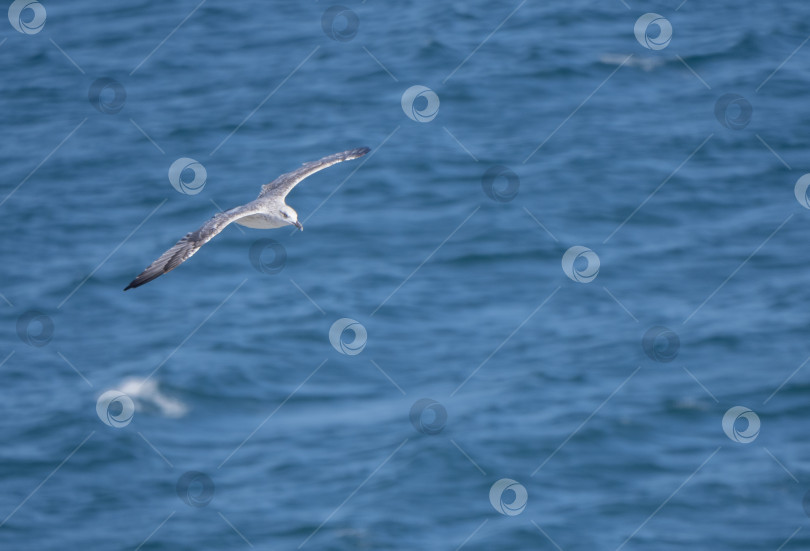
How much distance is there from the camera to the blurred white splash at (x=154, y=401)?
3447 centimetres

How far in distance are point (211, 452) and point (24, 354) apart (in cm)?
670

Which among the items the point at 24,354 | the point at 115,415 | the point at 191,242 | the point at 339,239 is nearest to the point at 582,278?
the point at 339,239

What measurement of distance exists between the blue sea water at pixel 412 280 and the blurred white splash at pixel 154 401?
0.07 metres

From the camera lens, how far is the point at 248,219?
16703 millimetres

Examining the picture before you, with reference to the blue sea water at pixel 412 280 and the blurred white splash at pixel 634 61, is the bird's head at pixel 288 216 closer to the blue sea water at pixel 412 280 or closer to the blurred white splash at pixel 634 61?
the blue sea water at pixel 412 280

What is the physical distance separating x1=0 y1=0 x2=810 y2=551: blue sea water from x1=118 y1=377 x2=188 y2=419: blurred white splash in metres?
0.07

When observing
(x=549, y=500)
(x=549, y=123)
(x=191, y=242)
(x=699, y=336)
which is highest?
(x=549, y=123)

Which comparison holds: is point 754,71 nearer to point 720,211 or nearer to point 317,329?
point 720,211

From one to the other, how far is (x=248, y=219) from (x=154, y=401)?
18.9 meters

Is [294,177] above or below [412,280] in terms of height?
below

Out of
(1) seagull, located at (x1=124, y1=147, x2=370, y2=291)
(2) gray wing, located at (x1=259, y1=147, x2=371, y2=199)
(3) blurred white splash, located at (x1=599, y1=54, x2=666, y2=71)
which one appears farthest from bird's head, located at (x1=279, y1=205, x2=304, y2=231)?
(3) blurred white splash, located at (x1=599, y1=54, x2=666, y2=71)

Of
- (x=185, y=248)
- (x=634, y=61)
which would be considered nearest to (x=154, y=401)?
(x=634, y=61)

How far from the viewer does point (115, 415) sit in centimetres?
3397

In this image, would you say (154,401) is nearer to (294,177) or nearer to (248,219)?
(294,177)
